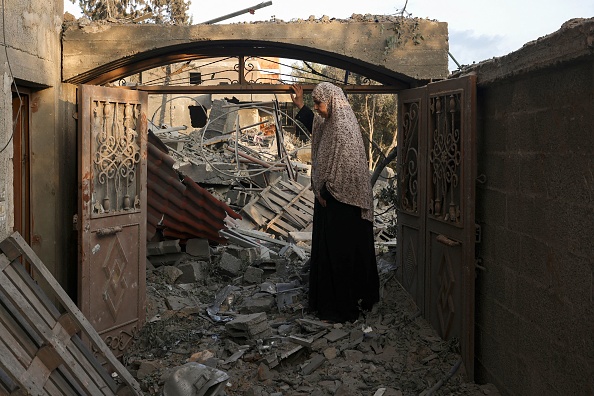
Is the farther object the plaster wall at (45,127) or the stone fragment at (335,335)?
the stone fragment at (335,335)

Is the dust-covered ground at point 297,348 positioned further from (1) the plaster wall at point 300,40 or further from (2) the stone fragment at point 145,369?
(1) the plaster wall at point 300,40

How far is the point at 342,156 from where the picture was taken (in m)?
6.72

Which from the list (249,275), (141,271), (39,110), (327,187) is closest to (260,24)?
(327,187)

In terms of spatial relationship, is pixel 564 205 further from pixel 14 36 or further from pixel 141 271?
pixel 141 271

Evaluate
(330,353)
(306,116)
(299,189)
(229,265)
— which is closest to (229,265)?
(229,265)

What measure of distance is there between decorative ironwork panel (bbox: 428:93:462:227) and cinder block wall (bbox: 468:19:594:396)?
31 cm

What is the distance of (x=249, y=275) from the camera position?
29.1 ft

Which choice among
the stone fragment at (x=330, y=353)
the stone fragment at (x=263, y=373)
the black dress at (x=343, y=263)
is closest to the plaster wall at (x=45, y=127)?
the stone fragment at (x=263, y=373)

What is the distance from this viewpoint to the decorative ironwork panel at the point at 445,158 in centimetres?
546

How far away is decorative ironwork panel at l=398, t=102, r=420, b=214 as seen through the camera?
682cm

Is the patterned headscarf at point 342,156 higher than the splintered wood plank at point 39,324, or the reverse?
the patterned headscarf at point 342,156

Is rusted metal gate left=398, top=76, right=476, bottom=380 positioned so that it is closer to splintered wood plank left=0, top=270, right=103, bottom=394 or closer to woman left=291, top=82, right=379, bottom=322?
woman left=291, top=82, right=379, bottom=322

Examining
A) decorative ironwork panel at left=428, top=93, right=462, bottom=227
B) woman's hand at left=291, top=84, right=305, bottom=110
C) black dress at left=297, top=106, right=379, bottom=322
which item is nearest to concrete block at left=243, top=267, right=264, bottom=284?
black dress at left=297, top=106, right=379, bottom=322

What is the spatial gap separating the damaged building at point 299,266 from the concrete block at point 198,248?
0.61 meters
